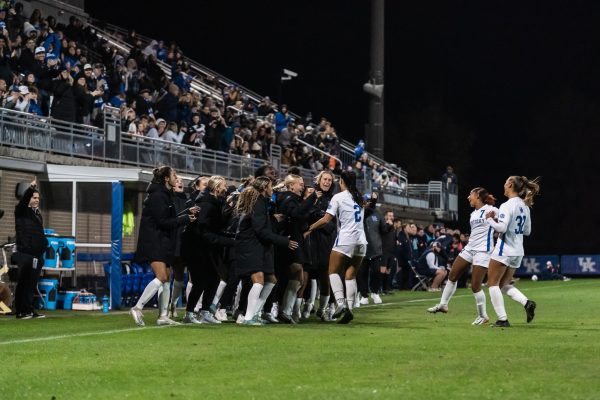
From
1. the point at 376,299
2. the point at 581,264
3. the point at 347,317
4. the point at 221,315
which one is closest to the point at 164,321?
the point at 221,315

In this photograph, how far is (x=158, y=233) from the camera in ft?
52.6

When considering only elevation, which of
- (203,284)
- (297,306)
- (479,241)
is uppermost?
(479,241)

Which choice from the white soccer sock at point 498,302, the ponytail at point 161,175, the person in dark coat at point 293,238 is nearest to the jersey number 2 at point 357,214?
the person in dark coat at point 293,238

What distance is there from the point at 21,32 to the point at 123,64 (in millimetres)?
5134

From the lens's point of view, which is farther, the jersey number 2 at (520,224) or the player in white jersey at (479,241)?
the player in white jersey at (479,241)

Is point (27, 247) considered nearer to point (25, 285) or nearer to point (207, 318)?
point (25, 285)

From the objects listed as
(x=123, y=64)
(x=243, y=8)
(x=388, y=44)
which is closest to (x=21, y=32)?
(x=123, y=64)

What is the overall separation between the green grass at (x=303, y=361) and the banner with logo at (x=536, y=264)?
108 ft

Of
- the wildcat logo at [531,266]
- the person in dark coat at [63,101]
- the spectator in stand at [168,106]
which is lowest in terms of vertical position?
the wildcat logo at [531,266]

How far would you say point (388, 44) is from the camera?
79.4m

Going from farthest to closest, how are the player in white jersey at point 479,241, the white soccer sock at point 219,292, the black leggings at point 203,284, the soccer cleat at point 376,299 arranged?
the soccer cleat at point 376,299
the white soccer sock at point 219,292
the player in white jersey at point 479,241
the black leggings at point 203,284

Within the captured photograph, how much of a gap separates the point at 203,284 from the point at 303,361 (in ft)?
18.1

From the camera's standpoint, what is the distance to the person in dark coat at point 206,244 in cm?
1672

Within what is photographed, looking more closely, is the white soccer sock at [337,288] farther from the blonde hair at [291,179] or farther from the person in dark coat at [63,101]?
the person in dark coat at [63,101]
